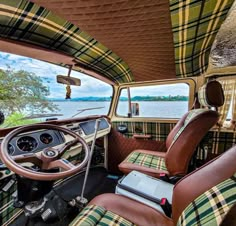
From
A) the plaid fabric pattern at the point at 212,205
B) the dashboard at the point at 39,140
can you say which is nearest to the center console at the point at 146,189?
the plaid fabric pattern at the point at 212,205

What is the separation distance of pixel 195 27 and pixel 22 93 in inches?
61.6

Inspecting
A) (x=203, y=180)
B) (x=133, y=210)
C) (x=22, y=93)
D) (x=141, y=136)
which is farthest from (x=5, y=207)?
(x=141, y=136)

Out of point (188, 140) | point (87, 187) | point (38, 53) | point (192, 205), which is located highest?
point (38, 53)

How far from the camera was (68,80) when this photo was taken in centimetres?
205

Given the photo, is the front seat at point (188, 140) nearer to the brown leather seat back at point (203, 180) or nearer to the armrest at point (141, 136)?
the brown leather seat back at point (203, 180)

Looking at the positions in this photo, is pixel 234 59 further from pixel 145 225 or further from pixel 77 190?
pixel 77 190

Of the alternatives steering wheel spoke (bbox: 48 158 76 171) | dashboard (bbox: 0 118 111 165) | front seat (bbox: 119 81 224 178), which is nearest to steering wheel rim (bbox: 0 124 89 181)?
steering wheel spoke (bbox: 48 158 76 171)

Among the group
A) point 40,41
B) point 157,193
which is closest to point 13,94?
point 40,41

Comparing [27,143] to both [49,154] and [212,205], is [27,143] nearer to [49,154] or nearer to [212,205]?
[49,154]

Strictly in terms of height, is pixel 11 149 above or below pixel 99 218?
above

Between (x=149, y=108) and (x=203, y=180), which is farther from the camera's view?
(x=149, y=108)

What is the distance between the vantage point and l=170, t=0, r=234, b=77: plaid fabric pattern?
1017 millimetres

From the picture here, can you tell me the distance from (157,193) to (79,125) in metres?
1.33

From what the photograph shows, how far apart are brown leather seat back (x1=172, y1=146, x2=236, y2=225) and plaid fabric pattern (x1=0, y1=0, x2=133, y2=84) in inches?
49.0
